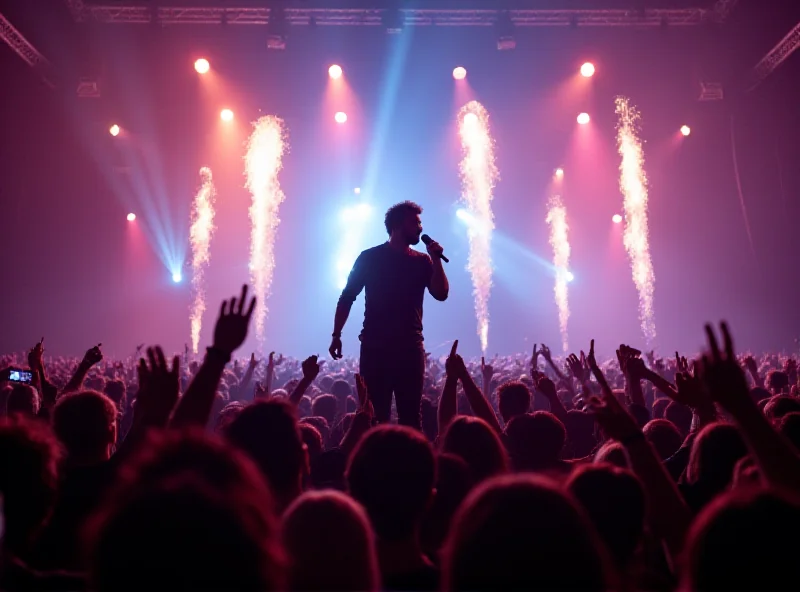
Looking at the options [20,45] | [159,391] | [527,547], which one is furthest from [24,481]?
[20,45]

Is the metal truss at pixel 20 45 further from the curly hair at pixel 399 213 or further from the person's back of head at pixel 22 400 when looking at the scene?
the curly hair at pixel 399 213

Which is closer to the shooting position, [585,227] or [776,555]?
[776,555]

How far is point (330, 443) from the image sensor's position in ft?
19.2

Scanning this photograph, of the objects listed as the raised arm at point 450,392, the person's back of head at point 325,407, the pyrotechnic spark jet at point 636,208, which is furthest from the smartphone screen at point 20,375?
the pyrotechnic spark jet at point 636,208

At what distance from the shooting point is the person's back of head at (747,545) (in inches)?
45.5

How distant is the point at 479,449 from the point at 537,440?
858 mm

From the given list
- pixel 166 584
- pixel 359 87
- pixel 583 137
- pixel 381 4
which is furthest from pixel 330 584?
pixel 583 137

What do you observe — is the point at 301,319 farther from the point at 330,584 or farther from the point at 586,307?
the point at 330,584

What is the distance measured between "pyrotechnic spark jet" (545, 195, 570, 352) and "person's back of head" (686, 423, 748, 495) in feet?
89.4

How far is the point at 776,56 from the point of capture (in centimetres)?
1769

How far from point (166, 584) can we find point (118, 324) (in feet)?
90.0

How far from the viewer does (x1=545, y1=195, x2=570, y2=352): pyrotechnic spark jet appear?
29672 millimetres

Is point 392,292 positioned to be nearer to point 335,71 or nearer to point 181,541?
point 181,541

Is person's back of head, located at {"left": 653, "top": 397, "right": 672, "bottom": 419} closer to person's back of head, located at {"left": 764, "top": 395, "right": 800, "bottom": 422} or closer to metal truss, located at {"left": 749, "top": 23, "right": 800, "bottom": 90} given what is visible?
person's back of head, located at {"left": 764, "top": 395, "right": 800, "bottom": 422}
